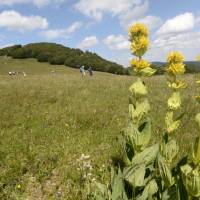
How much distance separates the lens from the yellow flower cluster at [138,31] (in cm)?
496

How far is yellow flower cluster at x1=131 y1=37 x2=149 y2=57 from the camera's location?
4.90 meters

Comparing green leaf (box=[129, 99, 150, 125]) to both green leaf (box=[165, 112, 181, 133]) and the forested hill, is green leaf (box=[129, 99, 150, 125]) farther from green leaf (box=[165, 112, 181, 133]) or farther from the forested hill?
the forested hill

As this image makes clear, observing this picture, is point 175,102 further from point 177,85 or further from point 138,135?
point 138,135

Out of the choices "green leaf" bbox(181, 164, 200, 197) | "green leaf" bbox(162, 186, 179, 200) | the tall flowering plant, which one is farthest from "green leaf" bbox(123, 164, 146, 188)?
"green leaf" bbox(181, 164, 200, 197)

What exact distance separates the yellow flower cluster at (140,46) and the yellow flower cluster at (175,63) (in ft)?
1.65

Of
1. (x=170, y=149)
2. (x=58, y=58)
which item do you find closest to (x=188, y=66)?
(x=170, y=149)

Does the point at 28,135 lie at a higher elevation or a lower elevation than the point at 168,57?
lower

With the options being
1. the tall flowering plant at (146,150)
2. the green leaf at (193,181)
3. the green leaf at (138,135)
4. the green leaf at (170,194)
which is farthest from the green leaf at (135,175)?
the green leaf at (193,181)

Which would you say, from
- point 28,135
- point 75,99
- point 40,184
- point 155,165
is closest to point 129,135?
point 155,165

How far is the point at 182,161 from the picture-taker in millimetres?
4777

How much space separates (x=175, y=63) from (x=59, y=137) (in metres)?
5.58

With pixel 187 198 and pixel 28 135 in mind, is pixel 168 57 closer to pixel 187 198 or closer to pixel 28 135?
pixel 187 198

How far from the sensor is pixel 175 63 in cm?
454

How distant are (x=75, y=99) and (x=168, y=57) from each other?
36.3ft
